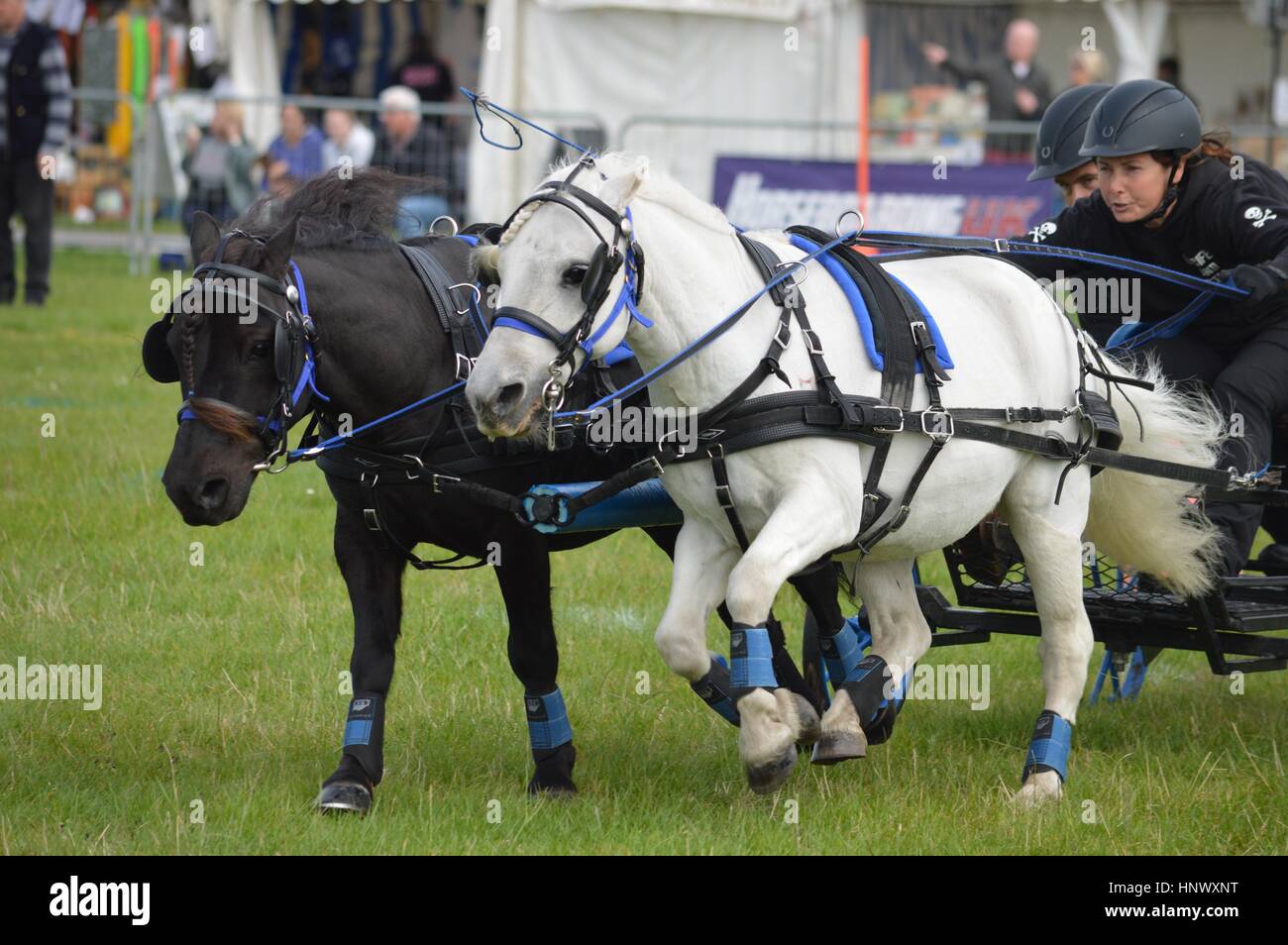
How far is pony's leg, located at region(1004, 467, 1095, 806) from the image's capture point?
5.27 meters

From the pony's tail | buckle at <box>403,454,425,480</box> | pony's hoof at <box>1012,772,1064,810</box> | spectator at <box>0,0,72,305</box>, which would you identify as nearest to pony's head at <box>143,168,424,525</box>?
buckle at <box>403,454,425,480</box>

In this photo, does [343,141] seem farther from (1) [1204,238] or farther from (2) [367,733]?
(2) [367,733]

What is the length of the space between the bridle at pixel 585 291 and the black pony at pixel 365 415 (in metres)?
0.60

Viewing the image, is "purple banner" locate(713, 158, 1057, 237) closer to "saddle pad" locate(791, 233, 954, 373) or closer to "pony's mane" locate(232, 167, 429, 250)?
"saddle pad" locate(791, 233, 954, 373)

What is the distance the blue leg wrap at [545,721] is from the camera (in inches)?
201

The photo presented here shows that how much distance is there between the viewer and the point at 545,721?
16.8ft

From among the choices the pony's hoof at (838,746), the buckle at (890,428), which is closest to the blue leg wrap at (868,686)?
the pony's hoof at (838,746)

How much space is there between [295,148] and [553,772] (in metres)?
12.0

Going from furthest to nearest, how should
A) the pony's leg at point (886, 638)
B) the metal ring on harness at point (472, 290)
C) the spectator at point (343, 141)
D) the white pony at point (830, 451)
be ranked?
the spectator at point (343, 141) < the pony's leg at point (886, 638) < the metal ring on harness at point (472, 290) < the white pony at point (830, 451)

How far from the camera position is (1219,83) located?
2023cm

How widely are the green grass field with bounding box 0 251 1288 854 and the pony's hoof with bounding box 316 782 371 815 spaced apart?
0.06 meters

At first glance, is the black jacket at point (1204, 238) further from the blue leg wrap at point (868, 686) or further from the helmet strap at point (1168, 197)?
the blue leg wrap at point (868, 686)

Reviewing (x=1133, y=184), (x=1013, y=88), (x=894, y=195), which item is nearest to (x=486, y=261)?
(x=1133, y=184)

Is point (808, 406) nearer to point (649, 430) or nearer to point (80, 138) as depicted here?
point (649, 430)
